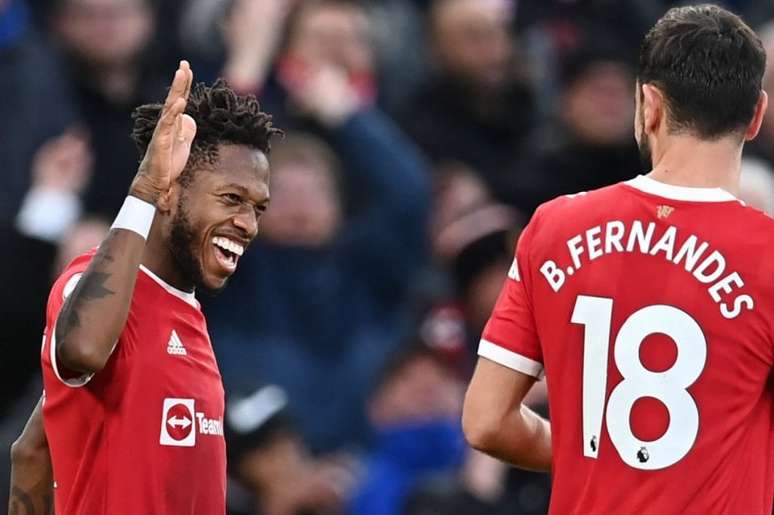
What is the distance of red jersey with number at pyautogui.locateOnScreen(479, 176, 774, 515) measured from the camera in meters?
4.13

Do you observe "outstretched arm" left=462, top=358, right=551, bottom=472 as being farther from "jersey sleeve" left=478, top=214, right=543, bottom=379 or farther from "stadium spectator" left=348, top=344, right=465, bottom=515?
"stadium spectator" left=348, top=344, right=465, bottom=515

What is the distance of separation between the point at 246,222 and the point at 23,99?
431 centimetres

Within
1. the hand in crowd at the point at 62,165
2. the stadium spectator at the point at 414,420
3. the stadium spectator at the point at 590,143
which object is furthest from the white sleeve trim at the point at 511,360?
the stadium spectator at the point at 590,143

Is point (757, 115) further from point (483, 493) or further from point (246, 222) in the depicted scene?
point (483, 493)

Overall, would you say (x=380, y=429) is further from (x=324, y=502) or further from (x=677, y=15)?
(x=677, y=15)

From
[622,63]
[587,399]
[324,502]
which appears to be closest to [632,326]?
[587,399]

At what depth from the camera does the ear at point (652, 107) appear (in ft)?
14.0

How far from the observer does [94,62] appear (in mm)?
8867

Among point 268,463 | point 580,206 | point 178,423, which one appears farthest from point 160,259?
point 268,463

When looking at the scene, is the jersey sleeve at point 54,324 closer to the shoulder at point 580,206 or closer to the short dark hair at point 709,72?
the shoulder at point 580,206

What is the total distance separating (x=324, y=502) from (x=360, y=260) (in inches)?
61.0

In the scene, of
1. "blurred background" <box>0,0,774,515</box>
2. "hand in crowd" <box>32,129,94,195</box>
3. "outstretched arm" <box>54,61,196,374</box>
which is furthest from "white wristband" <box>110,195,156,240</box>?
"hand in crowd" <box>32,129,94,195</box>

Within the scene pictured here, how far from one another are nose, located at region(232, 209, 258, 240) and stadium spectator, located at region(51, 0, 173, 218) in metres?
4.12

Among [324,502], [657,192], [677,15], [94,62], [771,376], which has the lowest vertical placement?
[324,502]
